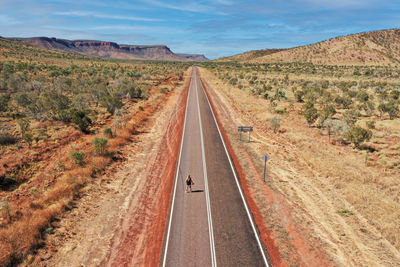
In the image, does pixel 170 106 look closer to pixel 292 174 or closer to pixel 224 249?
pixel 292 174

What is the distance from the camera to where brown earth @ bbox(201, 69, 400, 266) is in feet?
35.9

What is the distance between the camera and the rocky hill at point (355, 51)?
4860 inches

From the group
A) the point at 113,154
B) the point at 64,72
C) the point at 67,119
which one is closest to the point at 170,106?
the point at 67,119

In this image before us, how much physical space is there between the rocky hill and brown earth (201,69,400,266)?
131 m

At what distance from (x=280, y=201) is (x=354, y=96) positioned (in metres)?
40.1

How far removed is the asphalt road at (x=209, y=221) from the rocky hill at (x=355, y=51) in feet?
456

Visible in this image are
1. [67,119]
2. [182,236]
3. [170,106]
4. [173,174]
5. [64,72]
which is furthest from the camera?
[64,72]

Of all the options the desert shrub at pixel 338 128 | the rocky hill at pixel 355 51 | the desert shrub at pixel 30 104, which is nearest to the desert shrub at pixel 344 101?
the desert shrub at pixel 338 128

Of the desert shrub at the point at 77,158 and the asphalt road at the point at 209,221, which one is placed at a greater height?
the desert shrub at the point at 77,158

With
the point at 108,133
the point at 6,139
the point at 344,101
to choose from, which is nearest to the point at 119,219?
the point at 108,133

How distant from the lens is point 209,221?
12.9m

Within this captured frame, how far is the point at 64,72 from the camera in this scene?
214ft

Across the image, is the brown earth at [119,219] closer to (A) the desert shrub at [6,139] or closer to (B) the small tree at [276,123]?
(A) the desert shrub at [6,139]

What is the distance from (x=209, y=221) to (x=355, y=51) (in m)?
161
